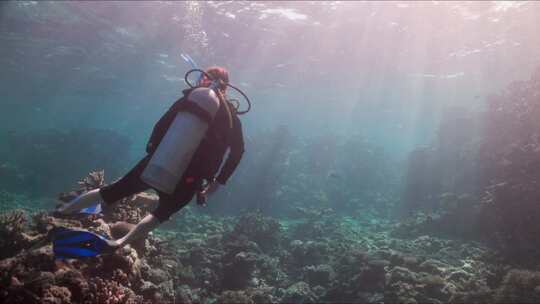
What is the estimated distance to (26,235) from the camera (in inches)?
267

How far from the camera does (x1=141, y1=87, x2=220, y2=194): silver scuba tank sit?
4.38 meters

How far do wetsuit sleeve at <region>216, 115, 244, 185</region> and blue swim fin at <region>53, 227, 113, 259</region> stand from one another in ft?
5.44

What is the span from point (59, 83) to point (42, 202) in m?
28.1

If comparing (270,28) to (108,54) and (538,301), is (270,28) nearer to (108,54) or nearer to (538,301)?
(108,54)

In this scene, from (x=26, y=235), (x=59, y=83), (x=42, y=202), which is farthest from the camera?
(x=59, y=83)

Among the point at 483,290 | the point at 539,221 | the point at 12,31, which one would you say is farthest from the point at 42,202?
the point at 539,221

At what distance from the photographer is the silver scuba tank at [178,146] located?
173 inches

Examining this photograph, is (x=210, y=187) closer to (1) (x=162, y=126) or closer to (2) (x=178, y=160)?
(2) (x=178, y=160)

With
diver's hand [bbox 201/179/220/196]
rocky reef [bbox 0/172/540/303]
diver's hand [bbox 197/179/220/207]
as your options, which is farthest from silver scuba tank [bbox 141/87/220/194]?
rocky reef [bbox 0/172/540/303]

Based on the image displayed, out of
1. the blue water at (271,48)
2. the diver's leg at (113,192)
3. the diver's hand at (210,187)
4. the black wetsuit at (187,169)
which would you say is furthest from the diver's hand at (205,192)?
the blue water at (271,48)

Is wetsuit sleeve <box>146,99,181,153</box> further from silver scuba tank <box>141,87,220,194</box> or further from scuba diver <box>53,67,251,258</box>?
silver scuba tank <box>141,87,220,194</box>

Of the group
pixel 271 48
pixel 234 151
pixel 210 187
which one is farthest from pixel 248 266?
pixel 271 48

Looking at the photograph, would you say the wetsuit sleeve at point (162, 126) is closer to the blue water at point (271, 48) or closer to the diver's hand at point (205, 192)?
Answer: the diver's hand at point (205, 192)

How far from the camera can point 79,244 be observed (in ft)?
14.7
